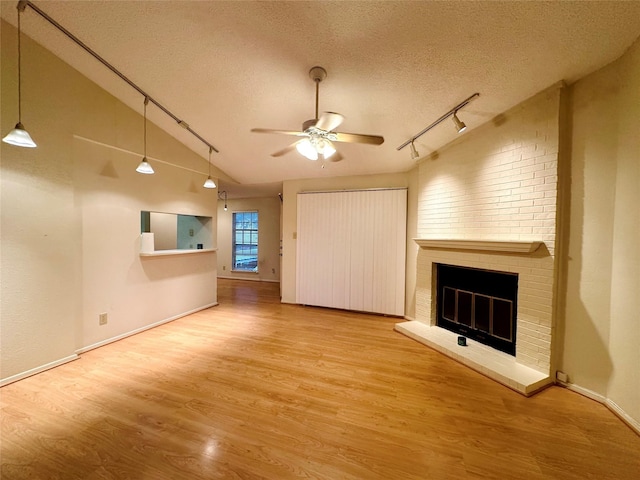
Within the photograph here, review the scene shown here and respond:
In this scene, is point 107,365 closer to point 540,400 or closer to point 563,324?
point 540,400

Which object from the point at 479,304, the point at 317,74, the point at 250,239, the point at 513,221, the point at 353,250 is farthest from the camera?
the point at 250,239

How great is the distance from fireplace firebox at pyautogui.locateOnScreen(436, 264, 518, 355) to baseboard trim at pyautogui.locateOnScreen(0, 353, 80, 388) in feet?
15.0

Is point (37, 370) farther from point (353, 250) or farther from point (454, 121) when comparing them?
point (454, 121)

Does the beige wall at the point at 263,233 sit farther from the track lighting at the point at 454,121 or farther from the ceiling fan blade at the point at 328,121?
the ceiling fan blade at the point at 328,121

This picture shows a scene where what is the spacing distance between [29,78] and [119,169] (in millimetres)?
1074

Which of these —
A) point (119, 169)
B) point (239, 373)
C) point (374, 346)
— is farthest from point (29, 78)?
point (374, 346)

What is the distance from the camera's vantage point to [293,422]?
1.80m

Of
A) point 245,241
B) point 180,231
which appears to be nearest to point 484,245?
point 180,231

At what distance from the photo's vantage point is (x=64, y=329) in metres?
2.61

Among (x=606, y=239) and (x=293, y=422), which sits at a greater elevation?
(x=606, y=239)

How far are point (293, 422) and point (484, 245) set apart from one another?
8.37 feet

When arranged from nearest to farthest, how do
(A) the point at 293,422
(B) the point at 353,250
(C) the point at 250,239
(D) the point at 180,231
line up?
(A) the point at 293,422
(B) the point at 353,250
(D) the point at 180,231
(C) the point at 250,239

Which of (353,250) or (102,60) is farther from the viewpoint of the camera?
(353,250)

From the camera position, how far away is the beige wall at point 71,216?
225 cm
